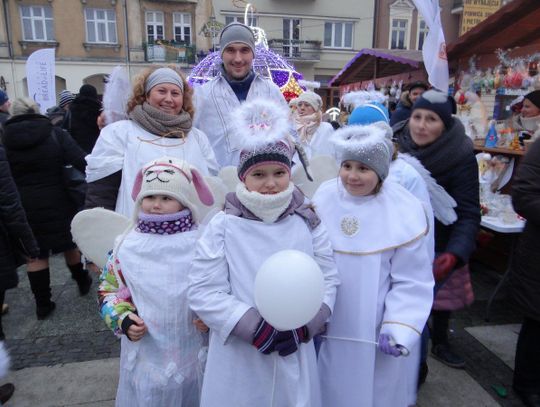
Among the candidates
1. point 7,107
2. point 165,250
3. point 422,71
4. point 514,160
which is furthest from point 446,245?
point 422,71

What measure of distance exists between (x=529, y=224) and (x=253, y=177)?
186cm

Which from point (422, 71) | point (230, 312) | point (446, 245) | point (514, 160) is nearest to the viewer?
point (230, 312)

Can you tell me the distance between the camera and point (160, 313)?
5.60 feet

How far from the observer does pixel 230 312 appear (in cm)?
146

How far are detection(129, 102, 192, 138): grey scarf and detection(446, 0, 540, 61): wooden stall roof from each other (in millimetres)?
4455

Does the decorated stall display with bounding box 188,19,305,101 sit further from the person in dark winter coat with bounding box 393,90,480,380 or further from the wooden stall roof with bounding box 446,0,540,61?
the person in dark winter coat with bounding box 393,90,480,380

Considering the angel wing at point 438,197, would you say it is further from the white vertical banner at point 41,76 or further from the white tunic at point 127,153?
the white vertical banner at point 41,76

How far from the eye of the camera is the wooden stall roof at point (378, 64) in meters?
7.88

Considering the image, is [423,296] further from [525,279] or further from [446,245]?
[525,279]

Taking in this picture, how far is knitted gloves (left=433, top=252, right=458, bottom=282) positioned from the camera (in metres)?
2.26

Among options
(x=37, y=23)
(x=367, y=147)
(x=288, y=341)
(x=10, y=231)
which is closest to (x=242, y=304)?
(x=288, y=341)

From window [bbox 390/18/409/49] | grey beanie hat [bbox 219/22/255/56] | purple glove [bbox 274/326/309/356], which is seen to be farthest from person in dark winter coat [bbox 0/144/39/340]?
window [bbox 390/18/409/49]

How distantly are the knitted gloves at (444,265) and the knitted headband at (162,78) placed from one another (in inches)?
70.5

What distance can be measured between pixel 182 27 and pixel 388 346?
80.0ft
